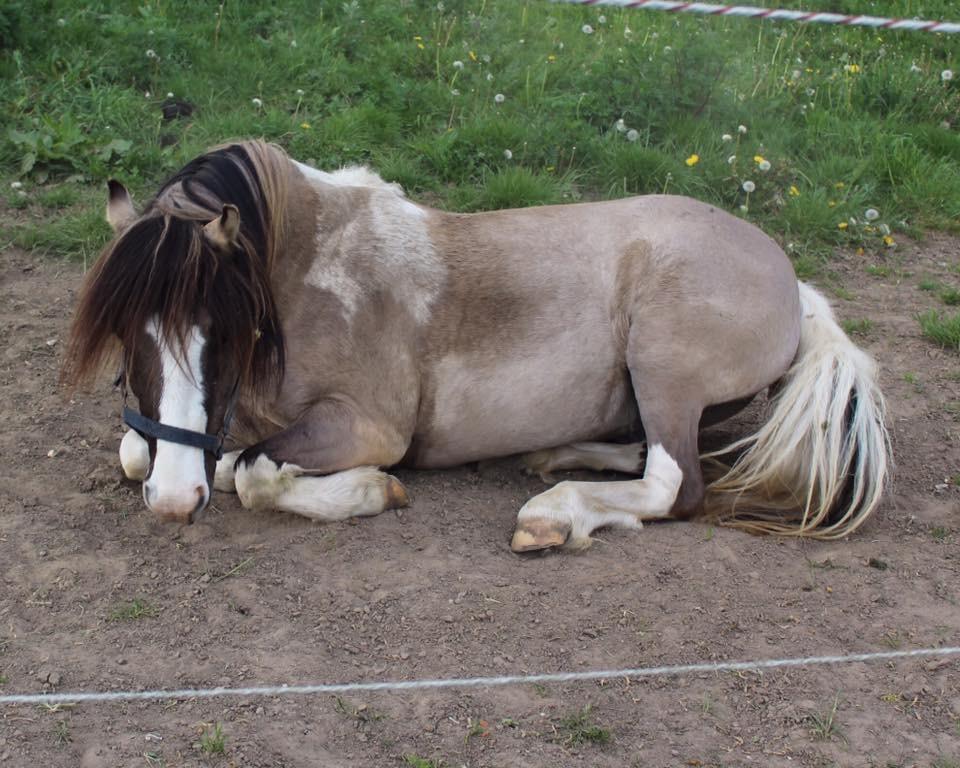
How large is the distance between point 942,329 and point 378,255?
125 inches

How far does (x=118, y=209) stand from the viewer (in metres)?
3.88

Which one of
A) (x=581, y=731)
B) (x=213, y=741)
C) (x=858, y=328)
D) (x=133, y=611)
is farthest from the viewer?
(x=858, y=328)

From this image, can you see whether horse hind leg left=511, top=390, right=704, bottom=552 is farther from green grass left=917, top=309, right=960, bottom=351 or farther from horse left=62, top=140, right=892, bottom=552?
green grass left=917, top=309, right=960, bottom=351

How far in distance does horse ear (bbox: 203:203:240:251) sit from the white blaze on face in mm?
321

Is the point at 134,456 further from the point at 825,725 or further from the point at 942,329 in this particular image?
the point at 942,329

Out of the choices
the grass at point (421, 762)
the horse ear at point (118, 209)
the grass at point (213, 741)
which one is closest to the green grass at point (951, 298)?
the horse ear at point (118, 209)

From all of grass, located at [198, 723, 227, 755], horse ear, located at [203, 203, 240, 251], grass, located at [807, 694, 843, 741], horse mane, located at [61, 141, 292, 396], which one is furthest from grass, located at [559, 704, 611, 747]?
horse ear, located at [203, 203, 240, 251]

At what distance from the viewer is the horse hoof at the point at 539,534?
3.89 m

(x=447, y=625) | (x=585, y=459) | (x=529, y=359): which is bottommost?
(x=585, y=459)

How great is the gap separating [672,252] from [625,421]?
2.38 feet

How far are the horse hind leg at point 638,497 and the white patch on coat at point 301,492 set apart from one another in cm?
58

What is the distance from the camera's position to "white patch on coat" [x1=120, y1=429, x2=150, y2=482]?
4.11m

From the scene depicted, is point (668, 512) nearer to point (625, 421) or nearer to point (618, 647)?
point (625, 421)

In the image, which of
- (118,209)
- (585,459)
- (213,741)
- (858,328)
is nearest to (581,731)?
(213,741)
